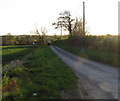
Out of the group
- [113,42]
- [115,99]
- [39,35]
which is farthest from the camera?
[39,35]

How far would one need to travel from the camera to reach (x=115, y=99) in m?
3.44

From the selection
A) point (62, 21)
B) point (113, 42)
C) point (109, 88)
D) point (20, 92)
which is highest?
point (62, 21)

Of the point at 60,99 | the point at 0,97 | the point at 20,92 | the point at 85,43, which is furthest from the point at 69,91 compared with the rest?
the point at 85,43

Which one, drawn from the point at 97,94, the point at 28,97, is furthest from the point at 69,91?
the point at 28,97

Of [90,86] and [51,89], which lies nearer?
[51,89]

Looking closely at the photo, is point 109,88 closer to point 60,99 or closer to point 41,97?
point 60,99

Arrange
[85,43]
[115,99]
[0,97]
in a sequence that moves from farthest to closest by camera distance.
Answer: [85,43] < [115,99] < [0,97]

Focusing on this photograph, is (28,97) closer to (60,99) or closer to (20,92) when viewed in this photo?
(20,92)

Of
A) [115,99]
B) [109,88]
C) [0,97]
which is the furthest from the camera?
[109,88]

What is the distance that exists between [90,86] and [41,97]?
234cm

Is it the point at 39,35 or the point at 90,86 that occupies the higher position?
the point at 39,35

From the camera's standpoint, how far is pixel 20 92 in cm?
357

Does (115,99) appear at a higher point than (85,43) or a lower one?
lower

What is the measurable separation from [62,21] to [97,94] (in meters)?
44.4
